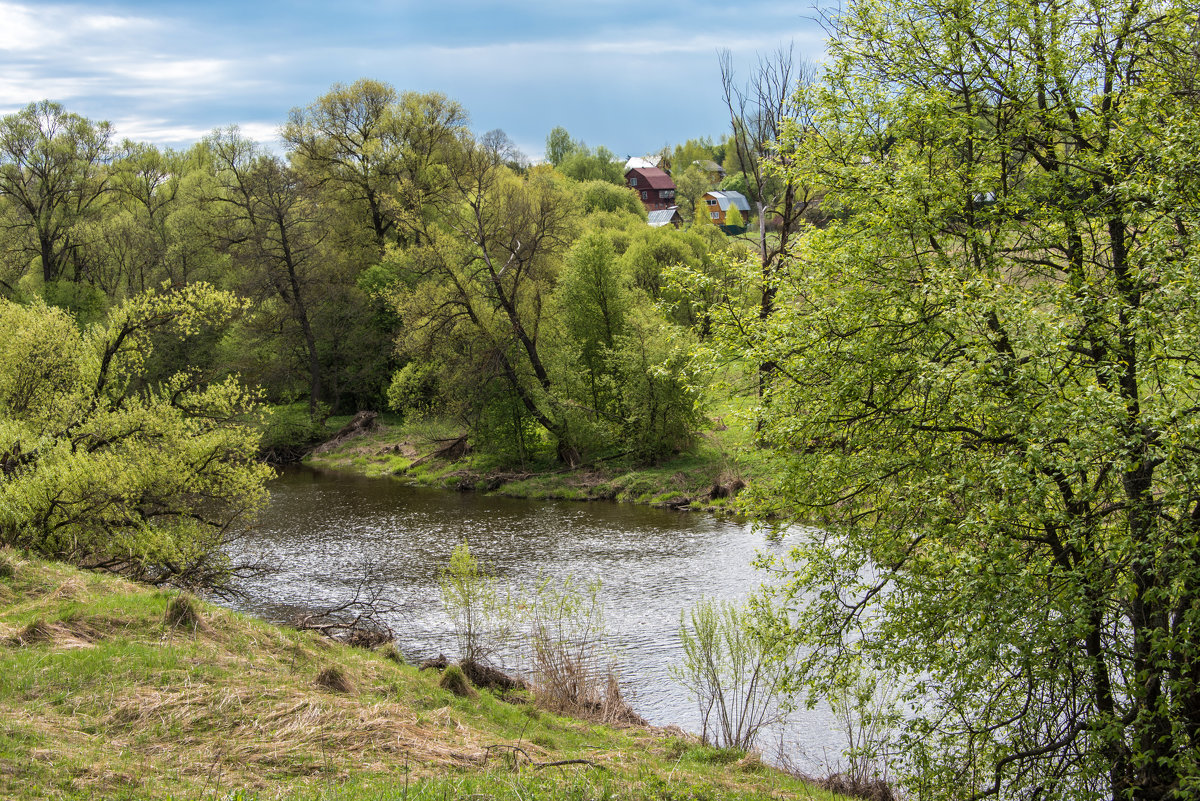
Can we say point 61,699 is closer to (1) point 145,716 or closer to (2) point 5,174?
(1) point 145,716

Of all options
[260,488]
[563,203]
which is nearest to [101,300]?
[563,203]

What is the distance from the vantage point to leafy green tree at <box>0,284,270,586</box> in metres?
17.8

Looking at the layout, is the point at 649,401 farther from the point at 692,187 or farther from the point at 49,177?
the point at 692,187

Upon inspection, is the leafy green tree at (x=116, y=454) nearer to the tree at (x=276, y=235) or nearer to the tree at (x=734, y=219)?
the tree at (x=276, y=235)

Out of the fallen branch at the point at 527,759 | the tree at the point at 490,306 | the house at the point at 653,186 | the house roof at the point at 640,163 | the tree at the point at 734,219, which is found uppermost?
the house roof at the point at 640,163

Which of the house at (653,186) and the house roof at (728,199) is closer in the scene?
the house roof at (728,199)

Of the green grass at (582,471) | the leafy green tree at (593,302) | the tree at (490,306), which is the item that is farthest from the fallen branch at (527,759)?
the leafy green tree at (593,302)

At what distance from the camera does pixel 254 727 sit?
10.1m

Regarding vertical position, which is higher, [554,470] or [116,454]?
[116,454]

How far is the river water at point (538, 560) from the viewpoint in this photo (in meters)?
16.2

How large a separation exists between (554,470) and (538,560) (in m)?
13.0

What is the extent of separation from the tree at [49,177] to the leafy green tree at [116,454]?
1193 inches

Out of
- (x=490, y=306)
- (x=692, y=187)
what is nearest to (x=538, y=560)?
(x=490, y=306)

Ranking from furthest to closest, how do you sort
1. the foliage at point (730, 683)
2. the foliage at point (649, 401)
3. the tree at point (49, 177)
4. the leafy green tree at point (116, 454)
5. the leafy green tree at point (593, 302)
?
the tree at point (49, 177) → the leafy green tree at point (593, 302) → the foliage at point (649, 401) → the leafy green tree at point (116, 454) → the foliage at point (730, 683)
